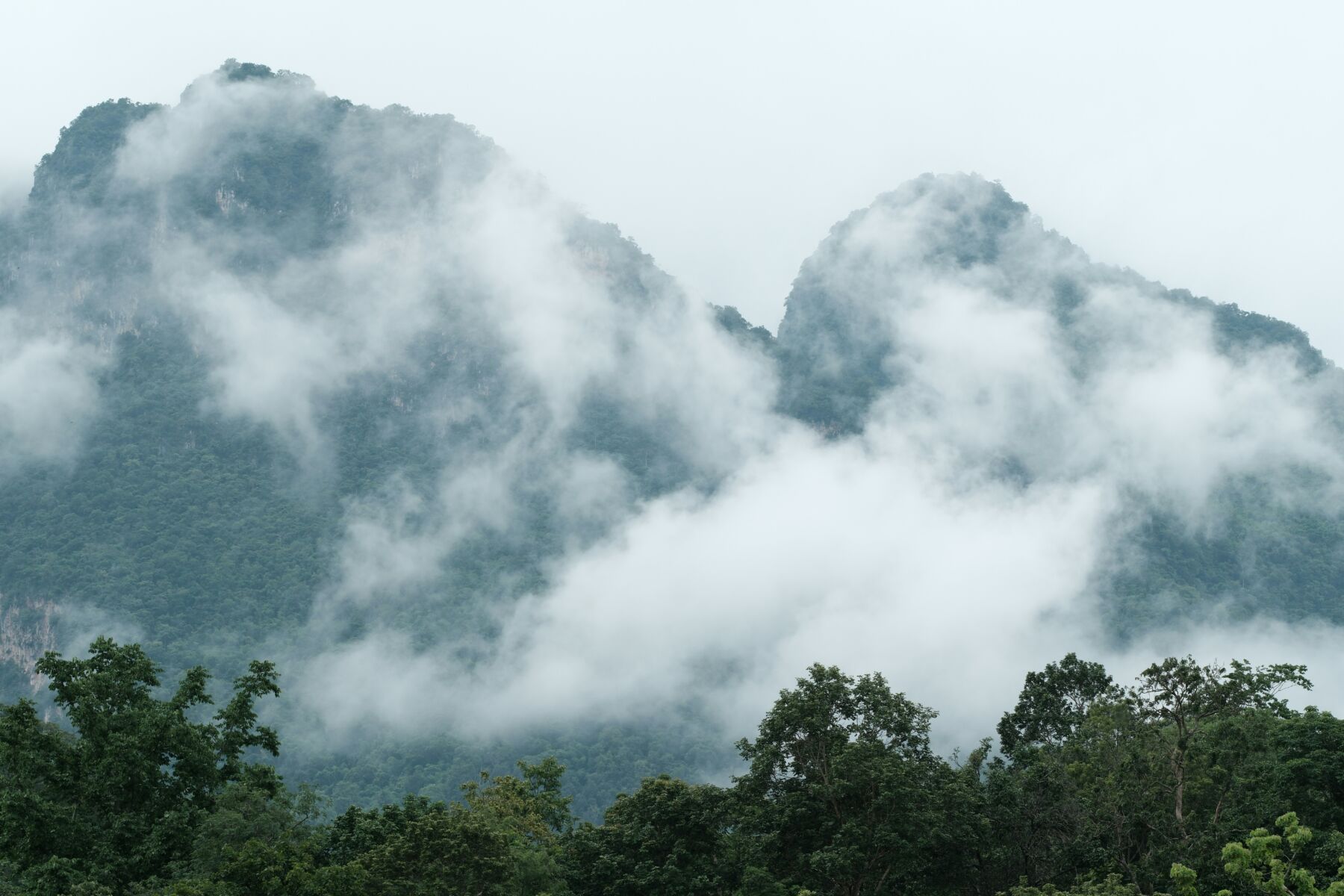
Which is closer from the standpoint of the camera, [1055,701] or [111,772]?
[111,772]

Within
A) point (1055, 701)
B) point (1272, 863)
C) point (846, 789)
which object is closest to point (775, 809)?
point (846, 789)

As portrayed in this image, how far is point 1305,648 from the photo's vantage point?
130625 mm

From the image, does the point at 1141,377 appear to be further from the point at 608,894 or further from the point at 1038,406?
the point at 608,894

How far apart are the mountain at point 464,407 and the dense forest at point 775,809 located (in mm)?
74541

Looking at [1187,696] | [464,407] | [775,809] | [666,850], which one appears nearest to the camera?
[1187,696]

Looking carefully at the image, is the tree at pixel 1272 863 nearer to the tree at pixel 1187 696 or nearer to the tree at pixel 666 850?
the tree at pixel 1187 696

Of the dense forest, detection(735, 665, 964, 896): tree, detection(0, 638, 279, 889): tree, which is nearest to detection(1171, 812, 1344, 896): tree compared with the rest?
the dense forest

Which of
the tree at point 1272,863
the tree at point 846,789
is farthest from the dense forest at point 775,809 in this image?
the tree at point 1272,863

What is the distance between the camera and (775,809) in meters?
31.2

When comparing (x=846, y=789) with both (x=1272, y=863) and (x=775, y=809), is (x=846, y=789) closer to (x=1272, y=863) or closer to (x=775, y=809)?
(x=775, y=809)

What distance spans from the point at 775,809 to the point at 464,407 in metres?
140

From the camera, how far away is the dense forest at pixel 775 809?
27.5m

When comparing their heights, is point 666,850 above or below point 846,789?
below

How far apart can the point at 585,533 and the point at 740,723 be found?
4249 centimetres
